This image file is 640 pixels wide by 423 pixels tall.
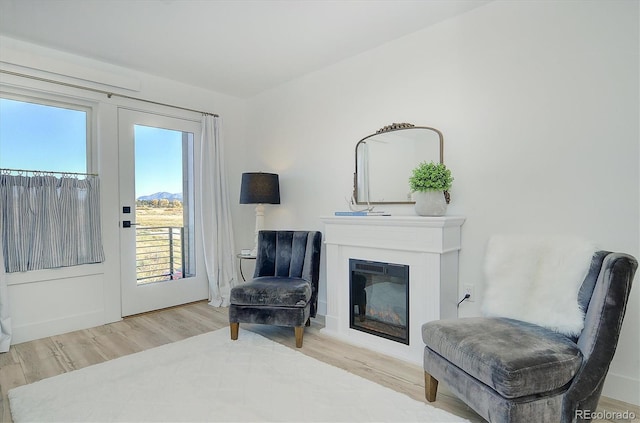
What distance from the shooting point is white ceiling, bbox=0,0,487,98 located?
2.45 meters

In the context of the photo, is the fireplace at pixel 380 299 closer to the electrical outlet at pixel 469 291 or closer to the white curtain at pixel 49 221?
the electrical outlet at pixel 469 291

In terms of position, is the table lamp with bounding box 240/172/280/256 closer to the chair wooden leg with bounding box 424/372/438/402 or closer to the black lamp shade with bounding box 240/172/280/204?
the black lamp shade with bounding box 240/172/280/204

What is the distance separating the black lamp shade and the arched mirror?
3.20 ft

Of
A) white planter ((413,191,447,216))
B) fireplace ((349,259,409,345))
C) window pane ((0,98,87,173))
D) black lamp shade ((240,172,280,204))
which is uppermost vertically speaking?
window pane ((0,98,87,173))

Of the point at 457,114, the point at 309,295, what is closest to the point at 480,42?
the point at 457,114

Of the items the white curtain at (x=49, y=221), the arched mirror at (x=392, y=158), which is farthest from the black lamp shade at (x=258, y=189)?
the white curtain at (x=49, y=221)

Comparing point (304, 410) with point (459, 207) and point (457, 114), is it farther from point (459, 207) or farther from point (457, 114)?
point (457, 114)

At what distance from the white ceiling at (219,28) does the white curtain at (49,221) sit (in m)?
1.23

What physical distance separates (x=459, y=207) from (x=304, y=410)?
5.71 feet

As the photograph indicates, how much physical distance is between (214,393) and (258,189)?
2.08m

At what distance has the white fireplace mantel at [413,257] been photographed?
242 centimetres

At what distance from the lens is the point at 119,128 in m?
3.54

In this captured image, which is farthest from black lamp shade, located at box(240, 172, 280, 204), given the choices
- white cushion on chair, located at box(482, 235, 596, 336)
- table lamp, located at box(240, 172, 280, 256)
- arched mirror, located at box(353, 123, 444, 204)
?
white cushion on chair, located at box(482, 235, 596, 336)

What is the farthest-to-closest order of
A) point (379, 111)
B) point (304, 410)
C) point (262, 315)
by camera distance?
point (379, 111) → point (262, 315) → point (304, 410)
